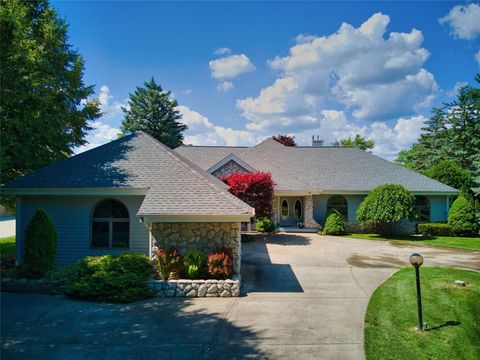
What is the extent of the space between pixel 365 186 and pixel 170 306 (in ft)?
63.3

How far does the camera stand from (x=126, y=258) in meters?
9.98

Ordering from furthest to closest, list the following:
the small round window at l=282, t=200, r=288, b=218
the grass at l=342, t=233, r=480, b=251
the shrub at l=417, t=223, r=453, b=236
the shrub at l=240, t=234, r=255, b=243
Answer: the small round window at l=282, t=200, r=288, b=218 → the shrub at l=417, t=223, r=453, b=236 → the shrub at l=240, t=234, r=255, b=243 → the grass at l=342, t=233, r=480, b=251

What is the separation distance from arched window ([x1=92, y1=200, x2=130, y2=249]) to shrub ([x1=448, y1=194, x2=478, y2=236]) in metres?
20.9

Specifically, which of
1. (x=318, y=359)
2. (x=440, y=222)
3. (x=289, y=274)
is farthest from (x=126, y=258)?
(x=440, y=222)

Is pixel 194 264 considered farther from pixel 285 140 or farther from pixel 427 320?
pixel 285 140

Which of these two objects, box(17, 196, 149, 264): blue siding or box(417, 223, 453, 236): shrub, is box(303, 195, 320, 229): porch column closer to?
box(417, 223, 453, 236): shrub

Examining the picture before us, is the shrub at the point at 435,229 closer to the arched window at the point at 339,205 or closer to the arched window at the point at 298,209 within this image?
the arched window at the point at 339,205

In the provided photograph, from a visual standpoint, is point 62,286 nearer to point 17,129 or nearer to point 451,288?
point 17,129

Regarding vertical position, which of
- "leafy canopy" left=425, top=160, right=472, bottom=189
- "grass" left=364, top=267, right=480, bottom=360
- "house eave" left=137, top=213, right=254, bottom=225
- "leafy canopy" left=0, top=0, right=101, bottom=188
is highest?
"leafy canopy" left=0, top=0, right=101, bottom=188

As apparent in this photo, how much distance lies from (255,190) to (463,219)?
46.1 ft

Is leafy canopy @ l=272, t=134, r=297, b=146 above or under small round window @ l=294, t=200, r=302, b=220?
above

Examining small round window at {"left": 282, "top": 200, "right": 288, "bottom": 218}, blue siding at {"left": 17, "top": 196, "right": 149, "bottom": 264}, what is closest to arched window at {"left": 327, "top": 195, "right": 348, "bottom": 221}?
small round window at {"left": 282, "top": 200, "right": 288, "bottom": 218}

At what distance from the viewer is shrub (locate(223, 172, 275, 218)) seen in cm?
1941

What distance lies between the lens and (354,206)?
80.2 feet
